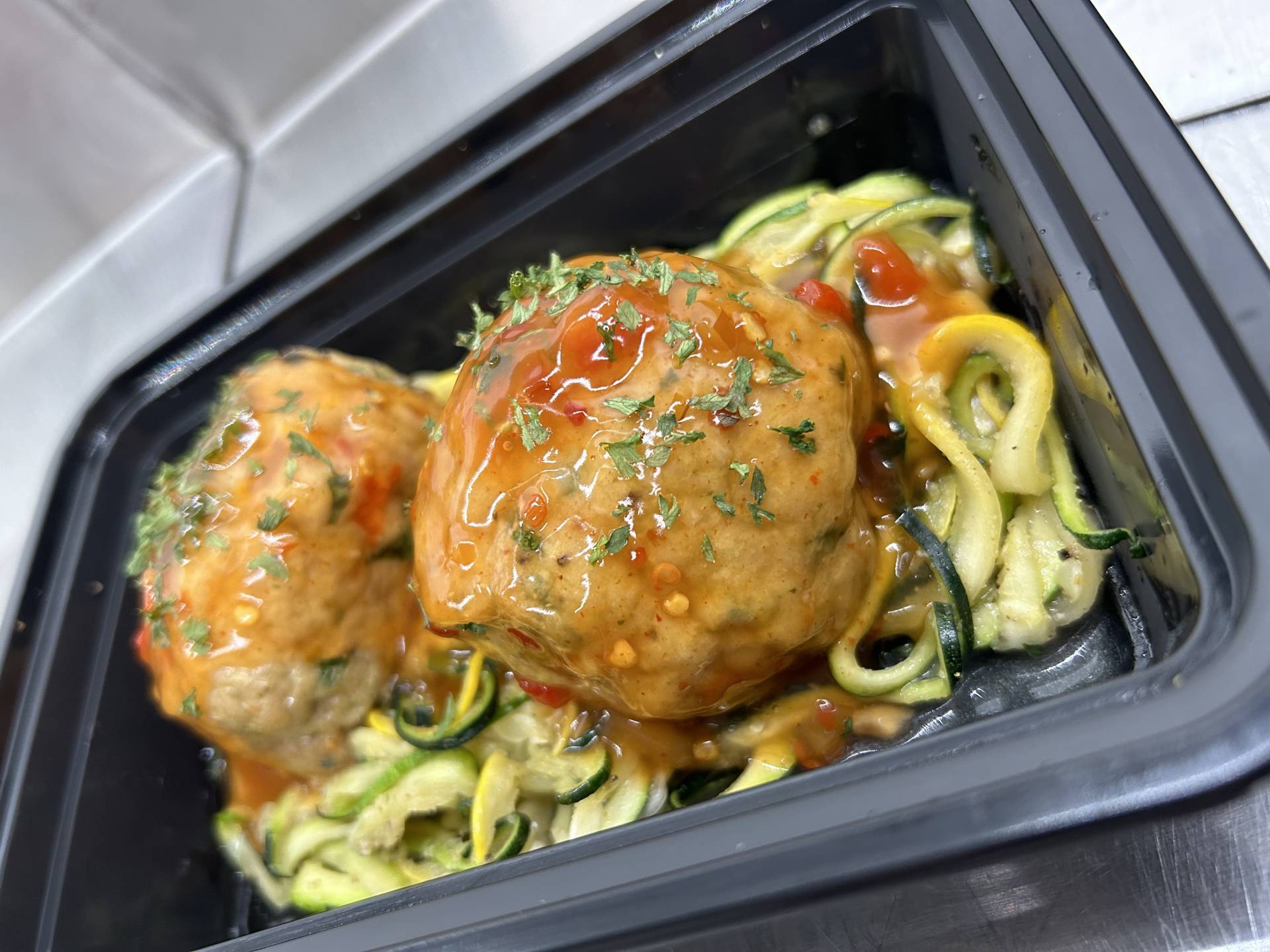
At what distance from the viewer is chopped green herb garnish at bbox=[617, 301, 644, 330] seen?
58.6 inches

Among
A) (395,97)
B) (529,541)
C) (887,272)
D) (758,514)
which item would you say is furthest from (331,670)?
(395,97)

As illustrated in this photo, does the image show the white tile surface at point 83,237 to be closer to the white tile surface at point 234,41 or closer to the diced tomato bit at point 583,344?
the white tile surface at point 234,41

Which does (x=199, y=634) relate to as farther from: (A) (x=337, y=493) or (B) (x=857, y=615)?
(B) (x=857, y=615)

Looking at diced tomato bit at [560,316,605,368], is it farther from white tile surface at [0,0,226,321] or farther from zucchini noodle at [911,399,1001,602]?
white tile surface at [0,0,226,321]

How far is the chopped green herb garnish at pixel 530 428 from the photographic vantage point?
1.47m

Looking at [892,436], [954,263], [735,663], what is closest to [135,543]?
[735,663]

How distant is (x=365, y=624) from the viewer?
6.22ft

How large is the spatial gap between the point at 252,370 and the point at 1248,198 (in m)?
2.38

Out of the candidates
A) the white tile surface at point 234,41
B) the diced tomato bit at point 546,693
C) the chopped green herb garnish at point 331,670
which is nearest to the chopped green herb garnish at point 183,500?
the chopped green herb garnish at point 331,670

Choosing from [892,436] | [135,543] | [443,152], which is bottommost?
[892,436]

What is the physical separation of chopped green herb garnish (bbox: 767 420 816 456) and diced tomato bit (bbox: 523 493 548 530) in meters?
0.40

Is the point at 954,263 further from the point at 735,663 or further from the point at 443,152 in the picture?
the point at 443,152

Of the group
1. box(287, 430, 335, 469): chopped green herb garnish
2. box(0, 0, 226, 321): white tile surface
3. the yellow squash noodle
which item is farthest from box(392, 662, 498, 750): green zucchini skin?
box(0, 0, 226, 321): white tile surface

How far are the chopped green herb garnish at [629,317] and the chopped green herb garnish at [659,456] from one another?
0.76ft
